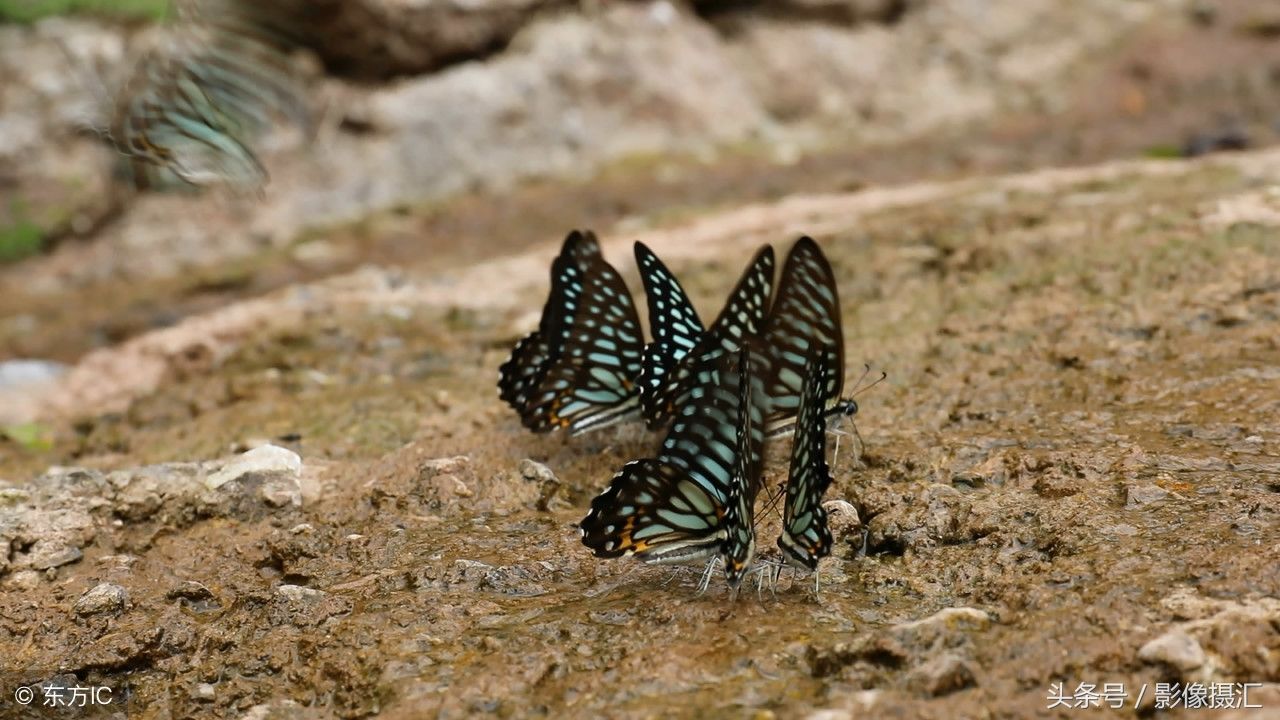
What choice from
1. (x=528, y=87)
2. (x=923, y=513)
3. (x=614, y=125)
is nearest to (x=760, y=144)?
(x=614, y=125)

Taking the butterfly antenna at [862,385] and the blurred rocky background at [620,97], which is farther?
the blurred rocky background at [620,97]

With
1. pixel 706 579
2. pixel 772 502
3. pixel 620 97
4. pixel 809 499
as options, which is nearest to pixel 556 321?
pixel 772 502

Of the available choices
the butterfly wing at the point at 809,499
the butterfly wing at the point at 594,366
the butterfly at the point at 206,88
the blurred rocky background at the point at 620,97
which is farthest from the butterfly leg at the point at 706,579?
the blurred rocky background at the point at 620,97

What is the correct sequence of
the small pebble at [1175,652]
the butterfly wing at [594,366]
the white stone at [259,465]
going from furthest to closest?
the butterfly wing at [594,366] → the white stone at [259,465] → the small pebble at [1175,652]

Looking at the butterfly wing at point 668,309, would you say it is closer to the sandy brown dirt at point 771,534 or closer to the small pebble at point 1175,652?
the sandy brown dirt at point 771,534

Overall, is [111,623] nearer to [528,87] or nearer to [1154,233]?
[1154,233]
